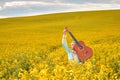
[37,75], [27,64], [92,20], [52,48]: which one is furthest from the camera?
[92,20]

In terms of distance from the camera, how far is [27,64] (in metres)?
16.2

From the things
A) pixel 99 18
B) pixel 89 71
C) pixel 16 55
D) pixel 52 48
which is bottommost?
pixel 99 18

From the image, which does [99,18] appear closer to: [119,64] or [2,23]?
[2,23]

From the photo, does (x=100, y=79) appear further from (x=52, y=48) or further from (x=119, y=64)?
(x=52, y=48)

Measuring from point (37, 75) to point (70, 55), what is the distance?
4.22 metres

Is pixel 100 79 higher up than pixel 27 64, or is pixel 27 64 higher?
pixel 100 79

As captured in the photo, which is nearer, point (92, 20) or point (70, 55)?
point (70, 55)

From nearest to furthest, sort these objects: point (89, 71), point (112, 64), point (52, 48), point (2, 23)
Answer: point (89, 71) < point (112, 64) < point (52, 48) < point (2, 23)

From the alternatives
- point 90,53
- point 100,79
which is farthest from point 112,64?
point 100,79

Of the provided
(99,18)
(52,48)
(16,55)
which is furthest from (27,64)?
(99,18)

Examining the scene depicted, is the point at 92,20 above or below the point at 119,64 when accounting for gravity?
below

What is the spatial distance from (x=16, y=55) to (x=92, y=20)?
40.0 m

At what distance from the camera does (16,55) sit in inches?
717

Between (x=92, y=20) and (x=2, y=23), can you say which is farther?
(x=2, y=23)
